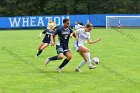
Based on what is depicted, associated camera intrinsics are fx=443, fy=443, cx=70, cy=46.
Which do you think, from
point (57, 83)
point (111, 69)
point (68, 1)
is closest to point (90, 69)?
point (111, 69)

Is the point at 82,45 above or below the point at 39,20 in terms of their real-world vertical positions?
above

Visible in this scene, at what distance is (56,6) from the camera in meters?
70.6

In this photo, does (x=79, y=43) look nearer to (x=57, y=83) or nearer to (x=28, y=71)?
(x=28, y=71)

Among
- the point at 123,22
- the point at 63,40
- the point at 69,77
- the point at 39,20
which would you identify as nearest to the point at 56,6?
the point at 39,20

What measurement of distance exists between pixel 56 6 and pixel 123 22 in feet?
54.6

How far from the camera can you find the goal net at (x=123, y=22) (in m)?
56.6

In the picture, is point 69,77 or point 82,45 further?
point 82,45

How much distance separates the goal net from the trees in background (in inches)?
291

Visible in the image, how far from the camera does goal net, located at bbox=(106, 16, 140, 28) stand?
56.6 m

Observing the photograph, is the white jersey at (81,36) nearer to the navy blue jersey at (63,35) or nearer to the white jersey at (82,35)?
the white jersey at (82,35)

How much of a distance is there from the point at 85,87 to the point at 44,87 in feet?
3.69

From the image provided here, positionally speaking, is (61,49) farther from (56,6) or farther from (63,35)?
(56,6)

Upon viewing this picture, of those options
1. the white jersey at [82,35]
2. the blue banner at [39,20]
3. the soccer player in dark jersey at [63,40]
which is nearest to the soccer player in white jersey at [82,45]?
the white jersey at [82,35]

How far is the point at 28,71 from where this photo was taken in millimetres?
15641
